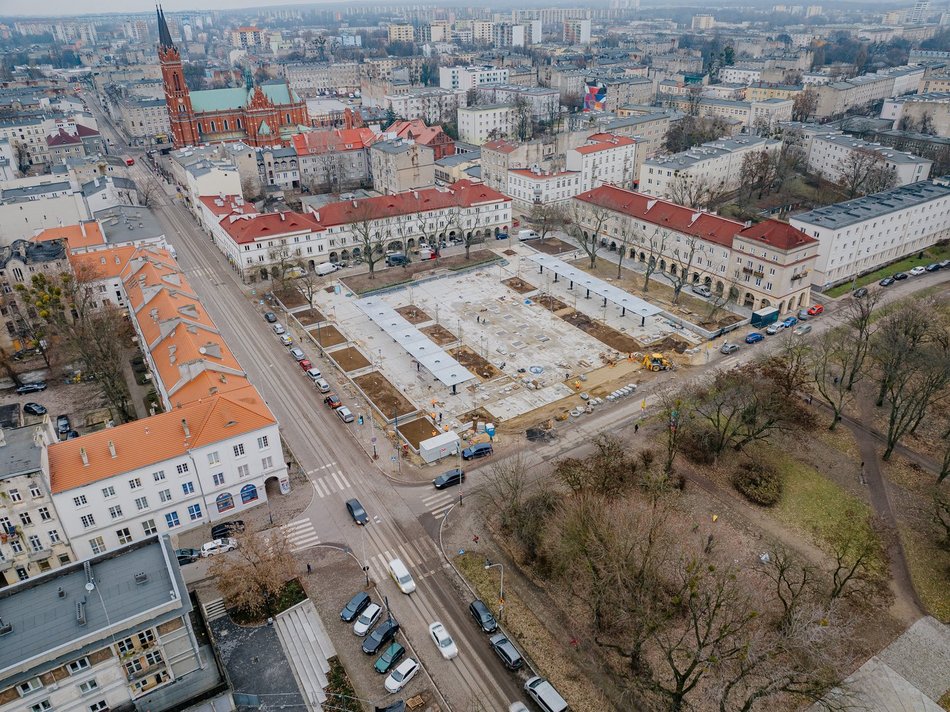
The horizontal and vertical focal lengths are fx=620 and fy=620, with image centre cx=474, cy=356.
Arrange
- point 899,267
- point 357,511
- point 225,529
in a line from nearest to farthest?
point 225,529 → point 357,511 → point 899,267

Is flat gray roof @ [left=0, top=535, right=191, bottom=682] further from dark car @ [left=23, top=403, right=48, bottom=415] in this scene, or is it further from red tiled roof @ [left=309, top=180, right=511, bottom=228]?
red tiled roof @ [left=309, top=180, right=511, bottom=228]

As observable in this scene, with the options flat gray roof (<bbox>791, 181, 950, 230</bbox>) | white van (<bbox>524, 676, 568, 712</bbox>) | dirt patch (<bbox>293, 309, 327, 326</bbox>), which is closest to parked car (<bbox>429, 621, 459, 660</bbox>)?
white van (<bbox>524, 676, 568, 712</bbox>)

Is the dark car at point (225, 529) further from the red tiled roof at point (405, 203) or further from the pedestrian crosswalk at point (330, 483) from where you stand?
the red tiled roof at point (405, 203)

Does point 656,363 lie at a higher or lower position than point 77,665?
lower

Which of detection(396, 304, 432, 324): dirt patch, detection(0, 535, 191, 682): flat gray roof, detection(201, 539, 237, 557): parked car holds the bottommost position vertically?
detection(201, 539, 237, 557): parked car

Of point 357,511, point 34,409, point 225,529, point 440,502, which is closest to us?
point 225,529

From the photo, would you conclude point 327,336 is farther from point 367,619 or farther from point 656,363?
point 367,619

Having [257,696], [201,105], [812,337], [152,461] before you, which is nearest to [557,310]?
[812,337]

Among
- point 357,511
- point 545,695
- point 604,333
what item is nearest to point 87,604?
point 357,511
